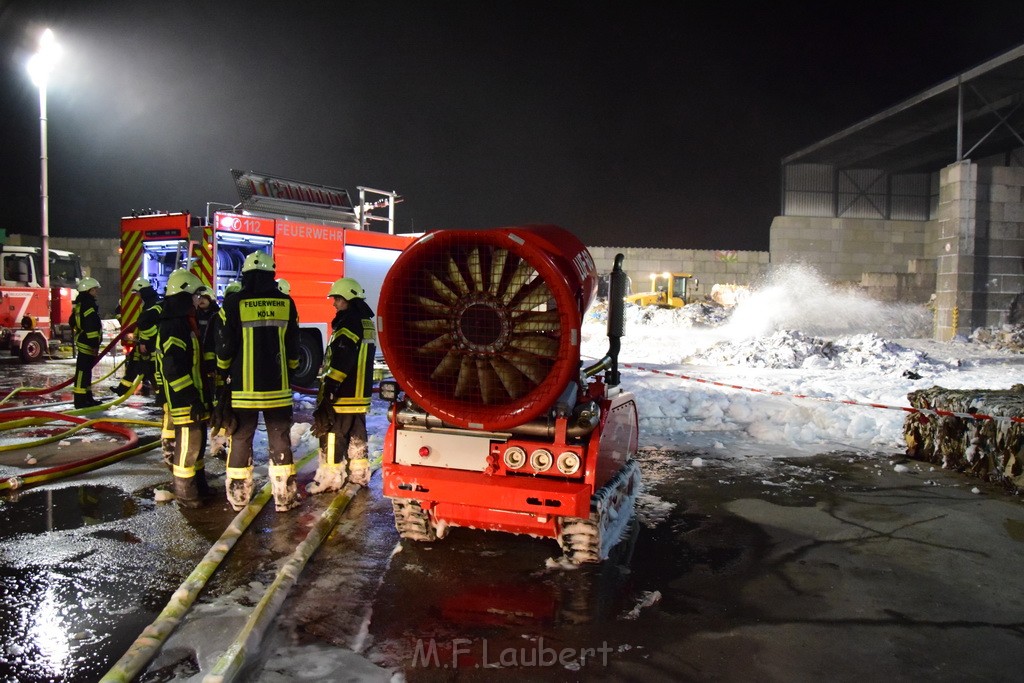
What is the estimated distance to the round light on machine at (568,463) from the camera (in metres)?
3.88

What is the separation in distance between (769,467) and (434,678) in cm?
495

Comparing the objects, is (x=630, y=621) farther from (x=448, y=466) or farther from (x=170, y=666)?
(x=170, y=666)

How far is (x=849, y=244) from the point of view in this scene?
104ft

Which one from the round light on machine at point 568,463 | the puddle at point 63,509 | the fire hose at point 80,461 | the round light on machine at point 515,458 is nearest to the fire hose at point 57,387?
the fire hose at point 80,461

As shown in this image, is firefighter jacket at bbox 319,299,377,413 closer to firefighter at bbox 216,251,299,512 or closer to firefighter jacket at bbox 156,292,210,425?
firefighter at bbox 216,251,299,512

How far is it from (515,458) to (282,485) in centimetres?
219

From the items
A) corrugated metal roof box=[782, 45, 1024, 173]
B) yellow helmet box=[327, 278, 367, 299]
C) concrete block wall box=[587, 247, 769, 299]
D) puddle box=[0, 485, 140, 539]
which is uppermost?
corrugated metal roof box=[782, 45, 1024, 173]

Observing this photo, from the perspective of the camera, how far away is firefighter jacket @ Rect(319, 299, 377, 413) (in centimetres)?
559

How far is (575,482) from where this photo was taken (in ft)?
12.8

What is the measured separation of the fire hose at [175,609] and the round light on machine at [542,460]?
76.0 inches

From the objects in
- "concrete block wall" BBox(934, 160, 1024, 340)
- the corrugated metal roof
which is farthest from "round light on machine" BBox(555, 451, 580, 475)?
the corrugated metal roof

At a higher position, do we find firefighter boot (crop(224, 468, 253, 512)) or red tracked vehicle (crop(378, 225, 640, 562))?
red tracked vehicle (crop(378, 225, 640, 562))

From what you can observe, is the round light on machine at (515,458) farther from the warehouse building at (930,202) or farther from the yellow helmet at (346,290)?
the warehouse building at (930,202)

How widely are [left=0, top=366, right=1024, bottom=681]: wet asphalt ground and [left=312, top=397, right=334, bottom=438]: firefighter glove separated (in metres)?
0.58
